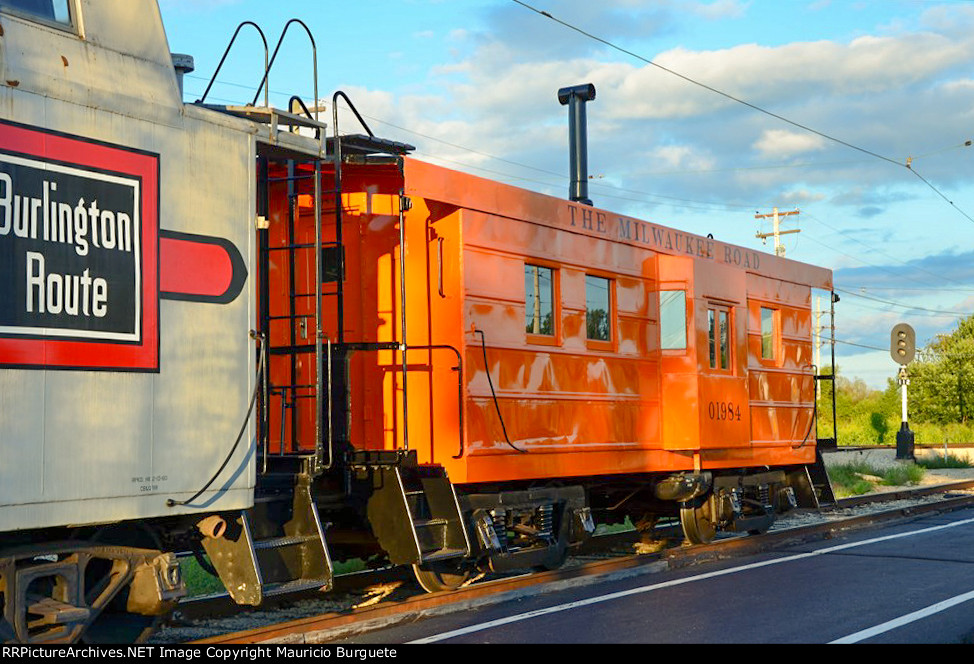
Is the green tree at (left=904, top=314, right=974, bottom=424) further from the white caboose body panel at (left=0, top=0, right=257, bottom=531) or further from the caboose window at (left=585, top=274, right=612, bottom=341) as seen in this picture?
the white caboose body panel at (left=0, top=0, right=257, bottom=531)

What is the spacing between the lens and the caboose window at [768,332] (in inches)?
581

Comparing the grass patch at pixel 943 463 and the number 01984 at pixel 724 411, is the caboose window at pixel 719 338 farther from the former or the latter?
the grass patch at pixel 943 463

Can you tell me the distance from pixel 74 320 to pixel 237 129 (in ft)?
5.87

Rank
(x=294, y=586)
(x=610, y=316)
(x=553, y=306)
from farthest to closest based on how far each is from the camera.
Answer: (x=610, y=316)
(x=553, y=306)
(x=294, y=586)

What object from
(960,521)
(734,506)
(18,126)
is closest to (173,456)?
(18,126)

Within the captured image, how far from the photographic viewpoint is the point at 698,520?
1338 cm

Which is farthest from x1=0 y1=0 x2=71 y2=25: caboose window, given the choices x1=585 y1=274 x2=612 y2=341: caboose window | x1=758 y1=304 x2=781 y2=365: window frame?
x1=758 y1=304 x2=781 y2=365: window frame

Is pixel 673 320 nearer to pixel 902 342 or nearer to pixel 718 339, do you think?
pixel 718 339

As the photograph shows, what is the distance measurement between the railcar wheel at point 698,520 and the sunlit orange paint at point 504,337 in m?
0.82

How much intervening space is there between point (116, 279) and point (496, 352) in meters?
4.14

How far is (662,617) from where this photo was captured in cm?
854

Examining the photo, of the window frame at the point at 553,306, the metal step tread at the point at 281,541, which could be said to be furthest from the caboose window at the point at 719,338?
the metal step tread at the point at 281,541

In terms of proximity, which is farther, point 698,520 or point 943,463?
point 943,463

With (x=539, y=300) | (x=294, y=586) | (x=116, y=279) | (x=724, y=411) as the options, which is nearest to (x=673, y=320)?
(x=724, y=411)
